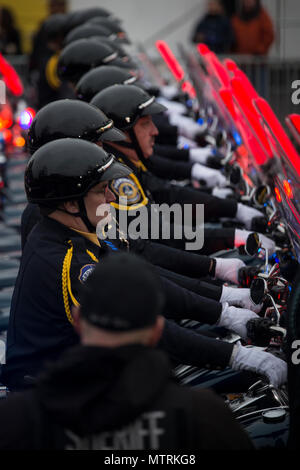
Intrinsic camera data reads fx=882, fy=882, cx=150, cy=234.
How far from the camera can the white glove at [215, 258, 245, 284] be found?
3.85 metres

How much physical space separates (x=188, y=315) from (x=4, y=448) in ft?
5.26

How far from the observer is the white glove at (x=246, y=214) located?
4.65m

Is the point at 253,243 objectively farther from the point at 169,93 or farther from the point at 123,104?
the point at 169,93

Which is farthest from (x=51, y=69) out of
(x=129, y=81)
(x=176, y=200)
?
(x=176, y=200)

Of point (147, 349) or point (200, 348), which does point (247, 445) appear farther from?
point (200, 348)

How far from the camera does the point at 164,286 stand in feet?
10.7

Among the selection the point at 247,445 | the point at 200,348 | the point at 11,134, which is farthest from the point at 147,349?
the point at 11,134

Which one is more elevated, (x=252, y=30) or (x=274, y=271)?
(x=252, y=30)

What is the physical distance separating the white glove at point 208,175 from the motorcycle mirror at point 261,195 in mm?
1405

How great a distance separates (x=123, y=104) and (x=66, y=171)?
149 cm

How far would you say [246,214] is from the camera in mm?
4688

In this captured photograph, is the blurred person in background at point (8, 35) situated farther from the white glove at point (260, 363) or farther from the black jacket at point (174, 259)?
the white glove at point (260, 363)

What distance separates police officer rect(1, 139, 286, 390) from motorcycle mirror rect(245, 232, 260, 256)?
411 millimetres

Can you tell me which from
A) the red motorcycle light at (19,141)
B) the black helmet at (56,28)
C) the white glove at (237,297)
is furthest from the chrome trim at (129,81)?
the red motorcycle light at (19,141)
